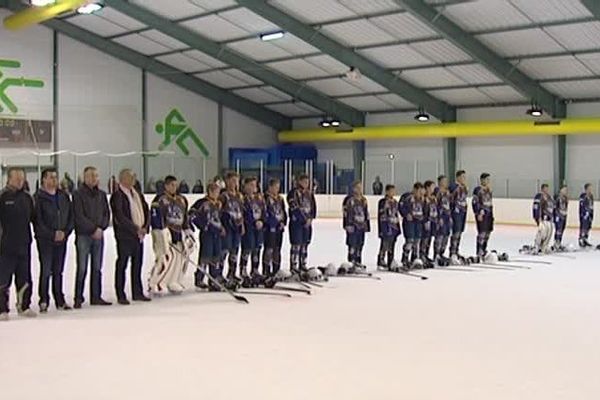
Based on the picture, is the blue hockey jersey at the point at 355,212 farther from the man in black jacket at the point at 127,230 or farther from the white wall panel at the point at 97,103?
the white wall panel at the point at 97,103

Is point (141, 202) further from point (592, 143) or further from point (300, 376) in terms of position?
point (592, 143)

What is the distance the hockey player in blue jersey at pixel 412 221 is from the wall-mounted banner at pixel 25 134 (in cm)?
1552

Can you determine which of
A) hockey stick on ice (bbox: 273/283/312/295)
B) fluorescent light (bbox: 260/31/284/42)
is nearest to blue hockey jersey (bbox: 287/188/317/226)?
hockey stick on ice (bbox: 273/283/312/295)

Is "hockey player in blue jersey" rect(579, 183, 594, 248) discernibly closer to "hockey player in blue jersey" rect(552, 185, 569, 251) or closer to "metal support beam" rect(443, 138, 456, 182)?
"hockey player in blue jersey" rect(552, 185, 569, 251)

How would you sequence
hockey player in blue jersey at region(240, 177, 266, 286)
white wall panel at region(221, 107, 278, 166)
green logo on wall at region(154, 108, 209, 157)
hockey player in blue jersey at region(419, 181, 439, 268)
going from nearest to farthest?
hockey player in blue jersey at region(240, 177, 266, 286), hockey player in blue jersey at region(419, 181, 439, 268), green logo on wall at region(154, 108, 209, 157), white wall panel at region(221, 107, 278, 166)

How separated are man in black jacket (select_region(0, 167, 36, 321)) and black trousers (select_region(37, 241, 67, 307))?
0.21 metres

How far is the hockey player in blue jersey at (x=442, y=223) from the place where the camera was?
12.4 m

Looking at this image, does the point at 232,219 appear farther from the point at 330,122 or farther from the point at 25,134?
the point at 330,122

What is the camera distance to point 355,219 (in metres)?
11.3

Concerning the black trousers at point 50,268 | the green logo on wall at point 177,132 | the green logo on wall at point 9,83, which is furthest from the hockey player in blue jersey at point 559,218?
the green logo on wall at point 177,132

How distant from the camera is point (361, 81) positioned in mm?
26219

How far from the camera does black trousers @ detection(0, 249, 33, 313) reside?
756cm

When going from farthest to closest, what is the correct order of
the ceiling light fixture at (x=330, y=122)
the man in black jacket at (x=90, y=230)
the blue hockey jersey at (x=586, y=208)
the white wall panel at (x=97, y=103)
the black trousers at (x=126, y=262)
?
the ceiling light fixture at (x=330, y=122)
the white wall panel at (x=97, y=103)
the blue hockey jersey at (x=586, y=208)
the black trousers at (x=126, y=262)
the man in black jacket at (x=90, y=230)

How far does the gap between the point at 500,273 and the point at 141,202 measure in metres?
5.45
